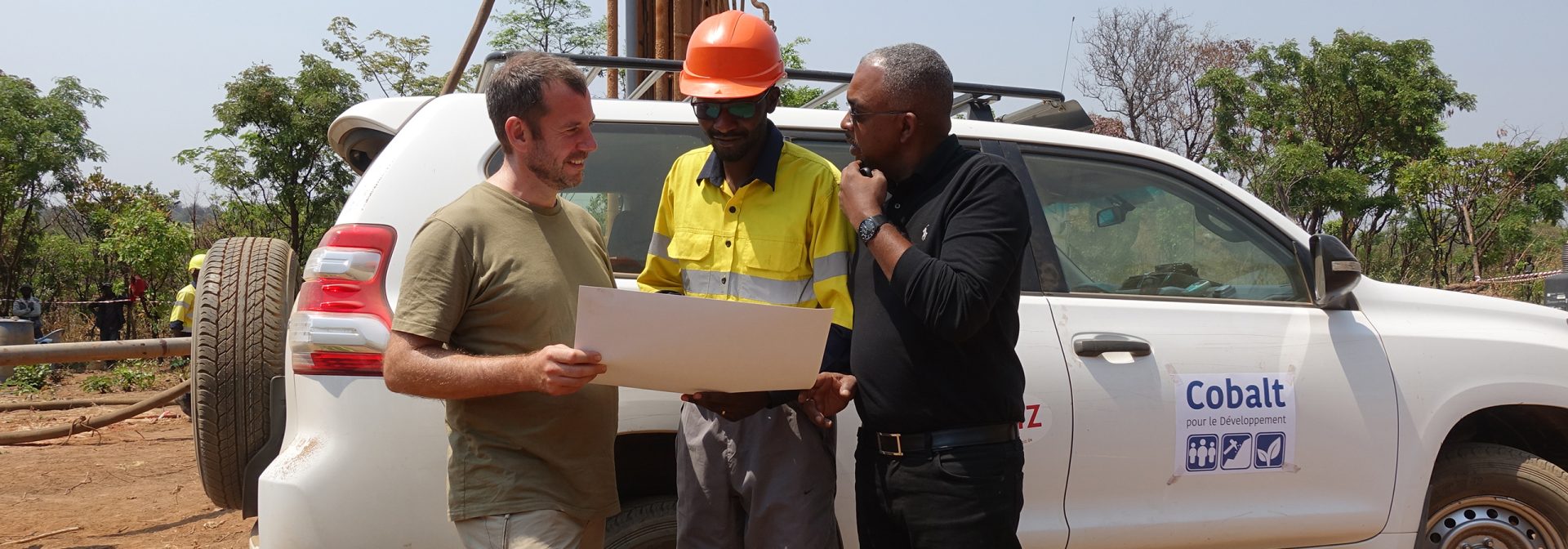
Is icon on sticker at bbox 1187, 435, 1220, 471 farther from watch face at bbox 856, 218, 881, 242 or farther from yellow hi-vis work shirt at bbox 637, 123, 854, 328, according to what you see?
watch face at bbox 856, 218, 881, 242

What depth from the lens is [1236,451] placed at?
10.6ft

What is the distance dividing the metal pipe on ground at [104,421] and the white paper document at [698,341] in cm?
526

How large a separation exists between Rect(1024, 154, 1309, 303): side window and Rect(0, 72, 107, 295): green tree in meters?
19.3

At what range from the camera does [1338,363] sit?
3357 millimetres

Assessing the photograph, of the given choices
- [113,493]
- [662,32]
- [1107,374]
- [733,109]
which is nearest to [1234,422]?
[1107,374]

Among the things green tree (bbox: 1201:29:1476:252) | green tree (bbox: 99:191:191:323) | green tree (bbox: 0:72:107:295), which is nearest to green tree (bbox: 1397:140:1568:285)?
green tree (bbox: 1201:29:1476:252)

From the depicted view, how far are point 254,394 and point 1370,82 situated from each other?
741 inches

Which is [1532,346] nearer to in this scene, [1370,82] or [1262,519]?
[1262,519]

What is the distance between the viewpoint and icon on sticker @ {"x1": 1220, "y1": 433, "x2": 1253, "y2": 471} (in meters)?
3.22

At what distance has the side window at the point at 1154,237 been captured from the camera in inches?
134

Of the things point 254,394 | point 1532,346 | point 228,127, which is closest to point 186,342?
point 254,394

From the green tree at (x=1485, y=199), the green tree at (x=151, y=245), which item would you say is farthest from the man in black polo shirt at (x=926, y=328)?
the green tree at (x=151, y=245)

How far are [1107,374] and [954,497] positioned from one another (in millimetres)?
1144

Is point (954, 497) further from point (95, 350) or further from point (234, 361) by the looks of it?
point (95, 350)
